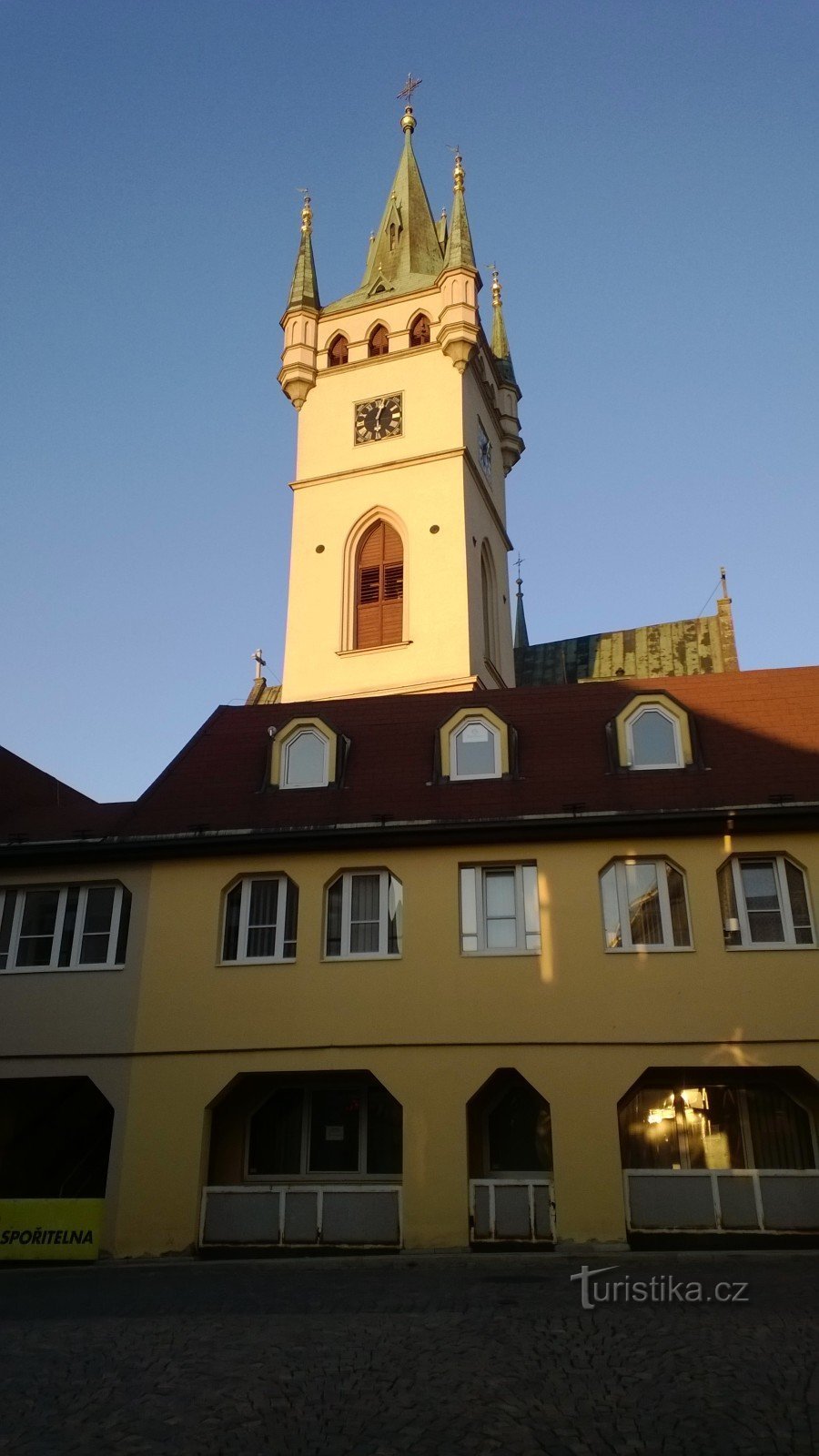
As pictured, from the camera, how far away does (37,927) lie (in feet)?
57.1

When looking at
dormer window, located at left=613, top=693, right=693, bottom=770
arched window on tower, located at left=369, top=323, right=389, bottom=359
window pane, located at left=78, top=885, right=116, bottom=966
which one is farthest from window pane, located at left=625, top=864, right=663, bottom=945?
arched window on tower, located at left=369, top=323, right=389, bottom=359

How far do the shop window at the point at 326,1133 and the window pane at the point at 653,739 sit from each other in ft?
21.2

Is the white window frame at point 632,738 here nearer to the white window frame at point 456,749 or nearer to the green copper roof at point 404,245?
the white window frame at point 456,749

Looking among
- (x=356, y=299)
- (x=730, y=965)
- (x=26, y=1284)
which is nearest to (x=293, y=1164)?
(x=26, y=1284)

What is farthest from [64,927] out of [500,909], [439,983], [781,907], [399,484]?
[399,484]

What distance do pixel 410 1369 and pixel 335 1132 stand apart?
8.56m

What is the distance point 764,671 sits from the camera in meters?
19.8

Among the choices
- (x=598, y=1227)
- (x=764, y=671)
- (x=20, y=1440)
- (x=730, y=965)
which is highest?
(x=764, y=671)

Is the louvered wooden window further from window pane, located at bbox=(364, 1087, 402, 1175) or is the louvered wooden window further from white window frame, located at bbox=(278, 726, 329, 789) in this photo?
window pane, located at bbox=(364, 1087, 402, 1175)

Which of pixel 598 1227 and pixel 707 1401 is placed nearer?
pixel 707 1401

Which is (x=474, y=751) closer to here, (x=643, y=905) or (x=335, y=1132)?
(x=643, y=905)

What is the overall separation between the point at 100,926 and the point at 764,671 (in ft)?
39.1

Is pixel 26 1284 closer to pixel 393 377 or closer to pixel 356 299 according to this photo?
pixel 393 377

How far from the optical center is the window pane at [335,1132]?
1664 cm
